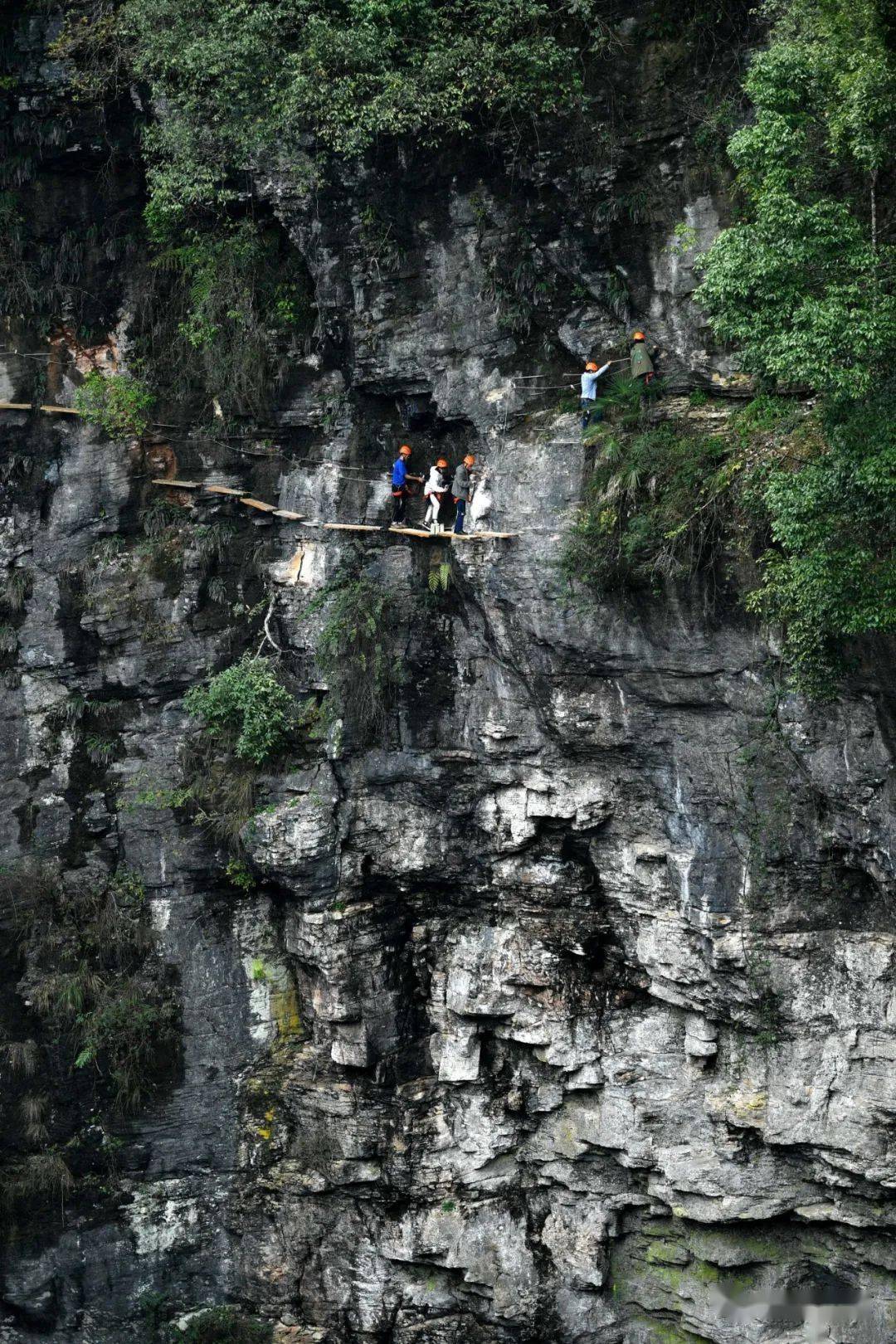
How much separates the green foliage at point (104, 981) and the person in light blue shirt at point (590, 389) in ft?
27.2

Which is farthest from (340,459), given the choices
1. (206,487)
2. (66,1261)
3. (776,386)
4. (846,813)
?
(66,1261)

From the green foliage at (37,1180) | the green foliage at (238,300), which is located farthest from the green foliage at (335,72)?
the green foliage at (37,1180)

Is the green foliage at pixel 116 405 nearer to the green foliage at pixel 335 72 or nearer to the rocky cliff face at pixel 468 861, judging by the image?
the rocky cliff face at pixel 468 861

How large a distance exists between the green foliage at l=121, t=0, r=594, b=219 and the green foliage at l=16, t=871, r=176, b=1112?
8799 millimetres

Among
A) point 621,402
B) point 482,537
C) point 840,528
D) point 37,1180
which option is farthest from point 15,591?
point 840,528

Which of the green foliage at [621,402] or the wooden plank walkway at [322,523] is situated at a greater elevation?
the green foliage at [621,402]

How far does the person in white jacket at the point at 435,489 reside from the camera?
17234 millimetres

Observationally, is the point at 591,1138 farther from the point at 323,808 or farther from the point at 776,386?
the point at 776,386

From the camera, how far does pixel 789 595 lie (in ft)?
46.3

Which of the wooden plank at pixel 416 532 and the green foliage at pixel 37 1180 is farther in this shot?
the green foliage at pixel 37 1180

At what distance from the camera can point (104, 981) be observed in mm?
18531

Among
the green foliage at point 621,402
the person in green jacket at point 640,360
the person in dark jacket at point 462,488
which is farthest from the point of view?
the person in dark jacket at point 462,488

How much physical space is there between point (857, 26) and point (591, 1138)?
12.4 m

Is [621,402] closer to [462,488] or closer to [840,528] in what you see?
[462,488]
